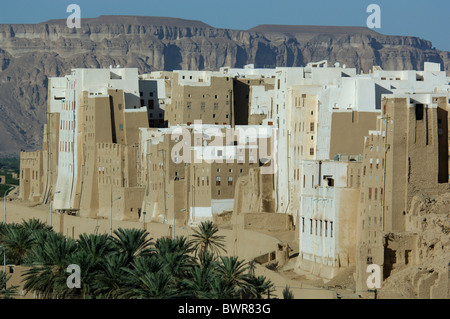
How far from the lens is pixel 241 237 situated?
3342 inches

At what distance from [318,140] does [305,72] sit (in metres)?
8.01

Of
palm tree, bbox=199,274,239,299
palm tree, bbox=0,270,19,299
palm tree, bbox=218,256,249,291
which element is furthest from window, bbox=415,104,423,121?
palm tree, bbox=0,270,19,299

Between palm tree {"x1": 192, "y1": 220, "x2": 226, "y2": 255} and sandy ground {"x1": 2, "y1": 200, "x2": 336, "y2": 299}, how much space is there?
2.29 ft

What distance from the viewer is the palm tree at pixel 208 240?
84125 millimetres

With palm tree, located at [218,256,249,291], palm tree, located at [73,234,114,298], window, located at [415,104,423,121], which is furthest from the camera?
palm tree, located at [73,234,114,298]

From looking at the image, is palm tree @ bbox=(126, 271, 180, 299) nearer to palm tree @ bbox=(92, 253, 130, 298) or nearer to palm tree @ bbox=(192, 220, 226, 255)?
palm tree @ bbox=(92, 253, 130, 298)

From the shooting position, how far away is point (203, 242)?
84375 mm

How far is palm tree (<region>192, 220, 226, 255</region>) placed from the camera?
276ft

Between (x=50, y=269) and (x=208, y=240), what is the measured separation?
13.5 metres

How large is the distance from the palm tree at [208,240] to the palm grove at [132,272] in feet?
5.81

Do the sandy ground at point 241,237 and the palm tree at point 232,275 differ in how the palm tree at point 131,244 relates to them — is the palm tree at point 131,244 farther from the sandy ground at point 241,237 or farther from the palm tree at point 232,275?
the palm tree at point 232,275
